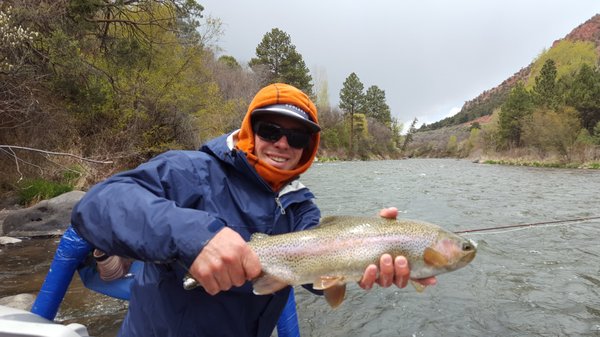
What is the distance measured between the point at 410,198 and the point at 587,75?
40.8 meters

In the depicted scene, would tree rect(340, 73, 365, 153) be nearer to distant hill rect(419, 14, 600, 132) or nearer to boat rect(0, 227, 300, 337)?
distant hill rect(419, 14, 600, 132)

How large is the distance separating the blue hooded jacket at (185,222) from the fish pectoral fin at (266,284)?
0.13 metres

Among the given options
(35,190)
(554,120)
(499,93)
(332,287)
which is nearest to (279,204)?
(332,287)

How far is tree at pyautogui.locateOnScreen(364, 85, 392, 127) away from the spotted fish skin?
95.7 m

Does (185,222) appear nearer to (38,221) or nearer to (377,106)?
(38,221)

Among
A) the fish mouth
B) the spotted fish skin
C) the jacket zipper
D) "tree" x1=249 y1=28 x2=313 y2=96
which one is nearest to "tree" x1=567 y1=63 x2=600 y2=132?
"tree" x1=249 y1=28 x2=313 y2=96

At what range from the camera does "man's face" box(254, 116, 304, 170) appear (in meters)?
2.38

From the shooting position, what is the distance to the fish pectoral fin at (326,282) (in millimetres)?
2209

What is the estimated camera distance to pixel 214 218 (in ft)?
5.31

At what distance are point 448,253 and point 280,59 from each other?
203 feet

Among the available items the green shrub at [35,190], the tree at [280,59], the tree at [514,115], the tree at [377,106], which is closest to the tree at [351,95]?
the tree at [377,106]

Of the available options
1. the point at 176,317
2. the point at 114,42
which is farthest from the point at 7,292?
the point at 114,42

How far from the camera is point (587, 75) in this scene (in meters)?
43.9

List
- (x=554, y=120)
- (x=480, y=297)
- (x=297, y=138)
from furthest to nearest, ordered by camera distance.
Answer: (x=554, y=120), (x=480, y=297), (x=297, y=138)
